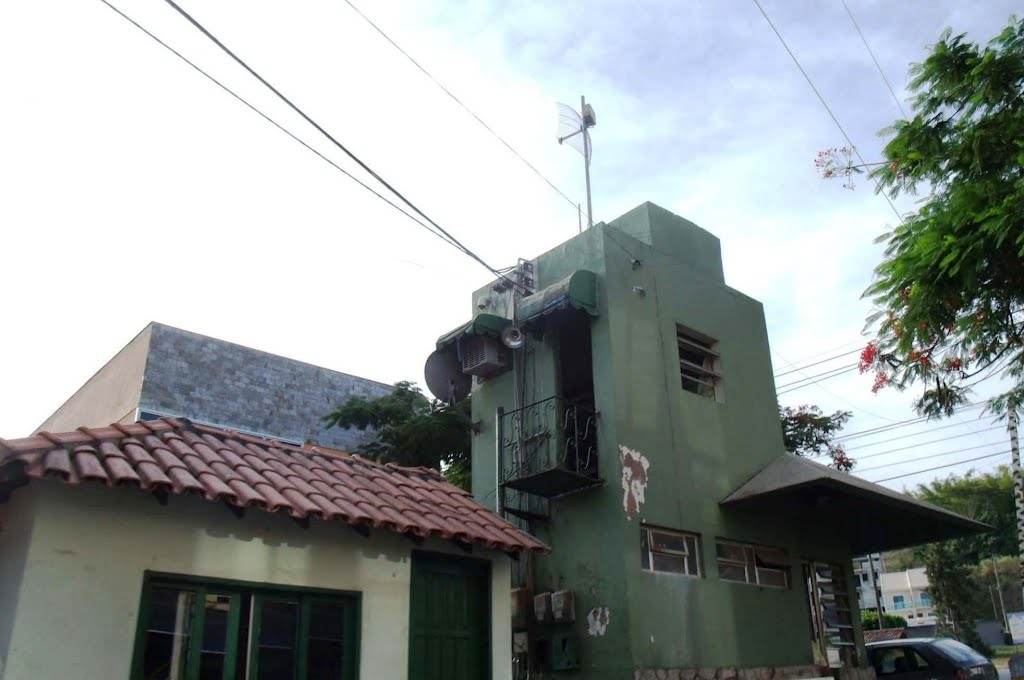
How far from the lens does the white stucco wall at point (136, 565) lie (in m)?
6.02

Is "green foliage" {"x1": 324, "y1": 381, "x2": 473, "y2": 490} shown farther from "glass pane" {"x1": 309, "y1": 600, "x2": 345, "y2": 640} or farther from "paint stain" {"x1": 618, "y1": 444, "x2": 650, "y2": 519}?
"glass pane" {"x1": 309, "y1": 600, "x2": 345, "y2": 640}

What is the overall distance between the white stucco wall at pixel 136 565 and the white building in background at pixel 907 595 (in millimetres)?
71112

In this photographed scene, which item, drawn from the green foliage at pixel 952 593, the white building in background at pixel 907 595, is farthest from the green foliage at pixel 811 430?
the white building in background at pixel 907 595

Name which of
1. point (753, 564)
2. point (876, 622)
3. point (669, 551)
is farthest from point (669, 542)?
point (876, 622)

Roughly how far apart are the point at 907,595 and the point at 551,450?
7281 centimetres

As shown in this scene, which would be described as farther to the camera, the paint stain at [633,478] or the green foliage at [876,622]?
the green foliage at [876,622]

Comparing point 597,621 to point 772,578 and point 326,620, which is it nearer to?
point 772,578

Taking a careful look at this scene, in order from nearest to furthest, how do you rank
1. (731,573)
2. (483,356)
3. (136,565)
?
(136,565)
(731,573)
(483,356)

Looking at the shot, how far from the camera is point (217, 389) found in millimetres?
19625

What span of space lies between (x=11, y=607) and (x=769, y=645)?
9871 mm

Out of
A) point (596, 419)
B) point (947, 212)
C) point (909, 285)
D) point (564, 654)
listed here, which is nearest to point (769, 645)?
point (564, 654)

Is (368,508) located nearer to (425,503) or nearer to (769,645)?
(425,503)

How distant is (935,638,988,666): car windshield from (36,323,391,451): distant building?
14.0 meters

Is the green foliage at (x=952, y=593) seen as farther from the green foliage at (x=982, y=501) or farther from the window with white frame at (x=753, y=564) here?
the window with white frame at (x=753, y=564)
